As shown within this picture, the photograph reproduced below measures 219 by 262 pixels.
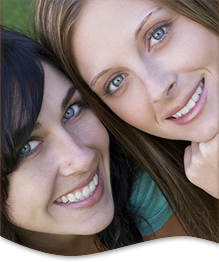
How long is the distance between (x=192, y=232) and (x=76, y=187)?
35cm

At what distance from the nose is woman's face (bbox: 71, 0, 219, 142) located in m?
0.15

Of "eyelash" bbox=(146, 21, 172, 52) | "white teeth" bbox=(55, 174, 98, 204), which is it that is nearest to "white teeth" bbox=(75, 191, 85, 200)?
"white teeth" bbox=(55, 174, 98, 204)

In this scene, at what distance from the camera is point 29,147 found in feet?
2.59

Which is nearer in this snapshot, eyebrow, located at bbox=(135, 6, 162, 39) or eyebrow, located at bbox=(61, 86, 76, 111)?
eyebrow, located at bbox=(135, 6, 162, 39)

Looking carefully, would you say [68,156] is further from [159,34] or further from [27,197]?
[159,34]

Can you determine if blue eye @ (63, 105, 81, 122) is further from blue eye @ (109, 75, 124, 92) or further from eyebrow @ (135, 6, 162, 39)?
eyebrow @ (135, 6, 162, 39)

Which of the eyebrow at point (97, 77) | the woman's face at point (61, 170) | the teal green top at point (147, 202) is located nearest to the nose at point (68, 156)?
the woman's face at point (61, 170)

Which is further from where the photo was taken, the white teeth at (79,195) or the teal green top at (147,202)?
the teal green top at (147,202)

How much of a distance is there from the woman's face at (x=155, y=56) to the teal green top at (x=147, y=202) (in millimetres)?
380

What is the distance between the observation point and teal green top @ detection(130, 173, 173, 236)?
1.12 m

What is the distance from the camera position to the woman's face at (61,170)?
0.78 metres

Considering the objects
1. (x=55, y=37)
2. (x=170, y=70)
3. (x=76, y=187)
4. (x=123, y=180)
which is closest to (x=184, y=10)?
(x=170, y=70)

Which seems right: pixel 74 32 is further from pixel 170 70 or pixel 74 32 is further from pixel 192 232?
pixel 192 232

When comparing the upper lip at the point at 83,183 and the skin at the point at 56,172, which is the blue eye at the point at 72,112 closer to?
the skin at the point at 56,172
